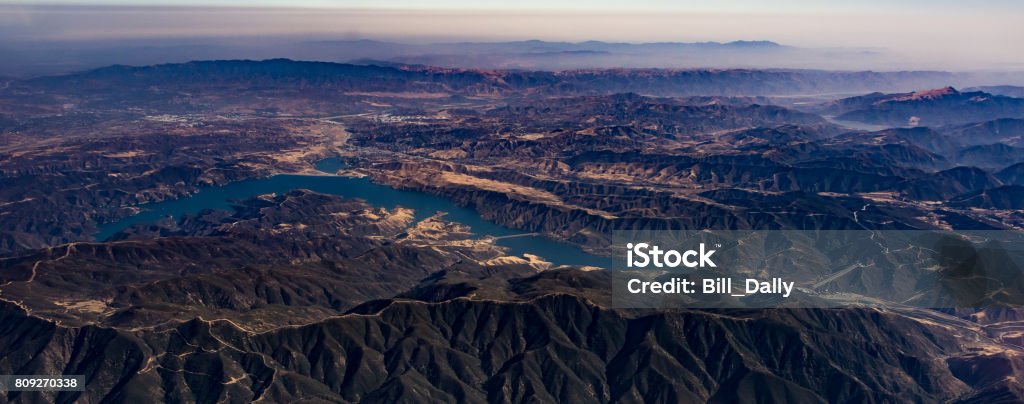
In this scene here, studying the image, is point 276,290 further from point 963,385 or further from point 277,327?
point 963,385

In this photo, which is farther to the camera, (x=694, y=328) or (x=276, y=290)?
(x=276, y=290)

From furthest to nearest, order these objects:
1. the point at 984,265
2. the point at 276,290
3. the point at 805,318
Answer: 1. the point at 984,265
2. the point at 276,290
3. the point at 805,318

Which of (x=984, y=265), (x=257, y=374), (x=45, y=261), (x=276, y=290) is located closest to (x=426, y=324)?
(x=257, y=374)

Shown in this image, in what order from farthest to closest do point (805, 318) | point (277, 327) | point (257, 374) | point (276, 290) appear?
point (276, 290) → point (805, 318) → point (277, 327) → point (257, 374)

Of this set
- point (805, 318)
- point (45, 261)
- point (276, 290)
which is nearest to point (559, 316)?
point (805, 318)

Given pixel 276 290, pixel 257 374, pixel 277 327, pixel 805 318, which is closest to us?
pixel 257 374

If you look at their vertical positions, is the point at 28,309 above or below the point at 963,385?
above

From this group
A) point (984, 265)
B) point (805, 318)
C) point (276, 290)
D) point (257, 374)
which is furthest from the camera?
point (984, 265)

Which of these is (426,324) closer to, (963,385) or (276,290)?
(276,290)

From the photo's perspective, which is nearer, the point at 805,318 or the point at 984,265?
the point at 805,318
